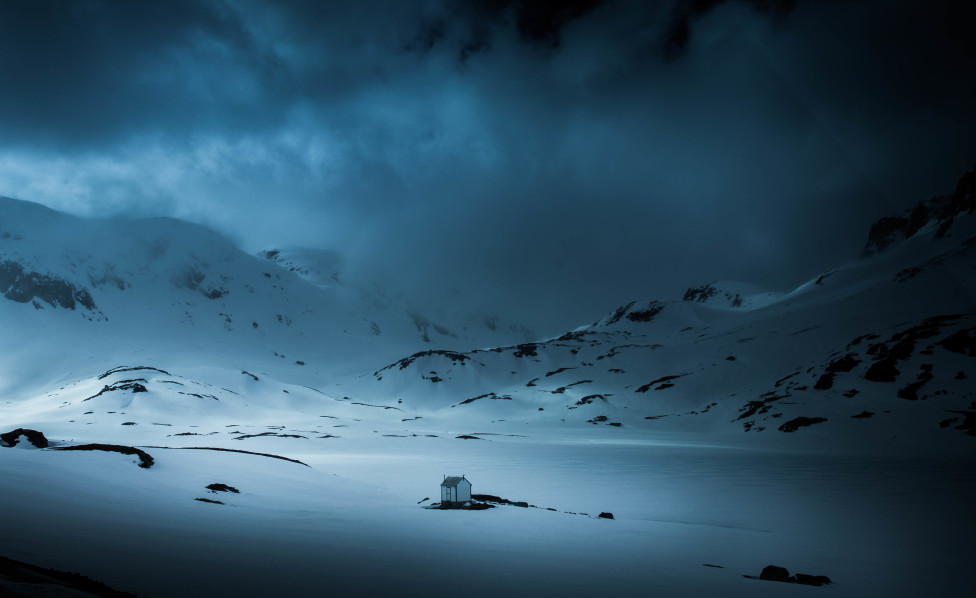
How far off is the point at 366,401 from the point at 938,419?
146821 mm

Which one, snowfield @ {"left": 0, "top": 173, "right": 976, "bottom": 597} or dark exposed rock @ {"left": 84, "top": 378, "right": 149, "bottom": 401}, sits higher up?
dark exposed rock @ {"left": 84, "top": 378, "right": 149, "bottom": 401}

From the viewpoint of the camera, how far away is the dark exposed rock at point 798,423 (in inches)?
3268

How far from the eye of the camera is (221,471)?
A: 31609mm

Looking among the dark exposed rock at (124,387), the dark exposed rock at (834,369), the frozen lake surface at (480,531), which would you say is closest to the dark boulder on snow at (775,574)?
the frozen lake surface at (480,531)

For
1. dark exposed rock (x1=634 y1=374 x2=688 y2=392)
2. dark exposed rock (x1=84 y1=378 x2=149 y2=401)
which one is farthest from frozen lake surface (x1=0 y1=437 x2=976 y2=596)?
dark exposed rock (x1=84 y1=378 x2=149 y2=401)

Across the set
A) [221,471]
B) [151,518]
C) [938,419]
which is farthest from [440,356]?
[151,518]

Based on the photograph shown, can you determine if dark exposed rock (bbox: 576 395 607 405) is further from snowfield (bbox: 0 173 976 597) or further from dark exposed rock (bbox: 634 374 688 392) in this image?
snowfield (bbox: 0 173 976 597)

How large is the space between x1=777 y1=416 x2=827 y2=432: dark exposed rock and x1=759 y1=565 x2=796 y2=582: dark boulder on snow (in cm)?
7588

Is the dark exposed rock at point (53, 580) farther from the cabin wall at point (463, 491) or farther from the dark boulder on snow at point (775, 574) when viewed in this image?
the cabin wall at point (463, 491)

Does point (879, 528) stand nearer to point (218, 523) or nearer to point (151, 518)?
point (218, 523)

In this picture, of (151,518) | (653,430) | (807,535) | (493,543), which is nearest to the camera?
(151,518)

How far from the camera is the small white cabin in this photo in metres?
29.7

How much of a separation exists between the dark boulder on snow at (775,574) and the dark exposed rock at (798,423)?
2987 inches

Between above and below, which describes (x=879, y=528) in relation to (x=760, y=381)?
below
